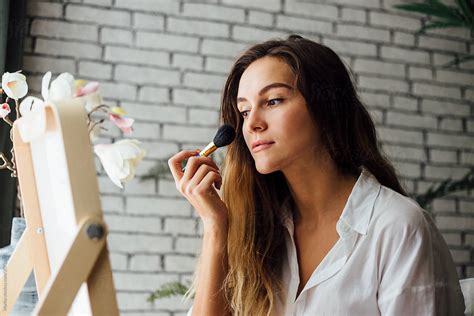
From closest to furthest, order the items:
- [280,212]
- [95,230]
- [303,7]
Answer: [95,230], [280,212], [303,7]

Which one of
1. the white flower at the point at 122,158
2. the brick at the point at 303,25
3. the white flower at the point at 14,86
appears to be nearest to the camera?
the white flower at the point at 122,158

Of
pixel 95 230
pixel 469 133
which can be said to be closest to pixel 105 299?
pixel 95 230

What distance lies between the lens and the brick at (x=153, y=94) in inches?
97.0

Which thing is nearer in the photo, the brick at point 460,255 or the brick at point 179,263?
the brick at point 179,263

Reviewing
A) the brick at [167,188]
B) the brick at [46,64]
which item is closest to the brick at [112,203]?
the brick at [167,188]

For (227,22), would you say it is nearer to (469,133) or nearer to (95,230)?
(469,133)

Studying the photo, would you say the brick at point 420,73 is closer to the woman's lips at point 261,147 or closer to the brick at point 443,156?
the brick at point 443,156

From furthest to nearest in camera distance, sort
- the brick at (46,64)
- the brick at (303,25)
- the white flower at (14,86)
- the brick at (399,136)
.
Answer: the brick at (399,136)
the brick at (303,25)
the brick at (46,64)
the white flower at (14,86)

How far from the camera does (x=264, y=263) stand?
56.8 inches

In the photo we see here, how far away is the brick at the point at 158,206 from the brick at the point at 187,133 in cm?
23

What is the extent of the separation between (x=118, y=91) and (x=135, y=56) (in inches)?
5.8

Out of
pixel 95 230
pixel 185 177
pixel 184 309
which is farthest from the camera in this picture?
pixel 184 309

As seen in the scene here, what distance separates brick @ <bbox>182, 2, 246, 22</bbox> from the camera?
2.54m

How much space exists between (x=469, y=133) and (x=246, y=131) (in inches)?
71.7
